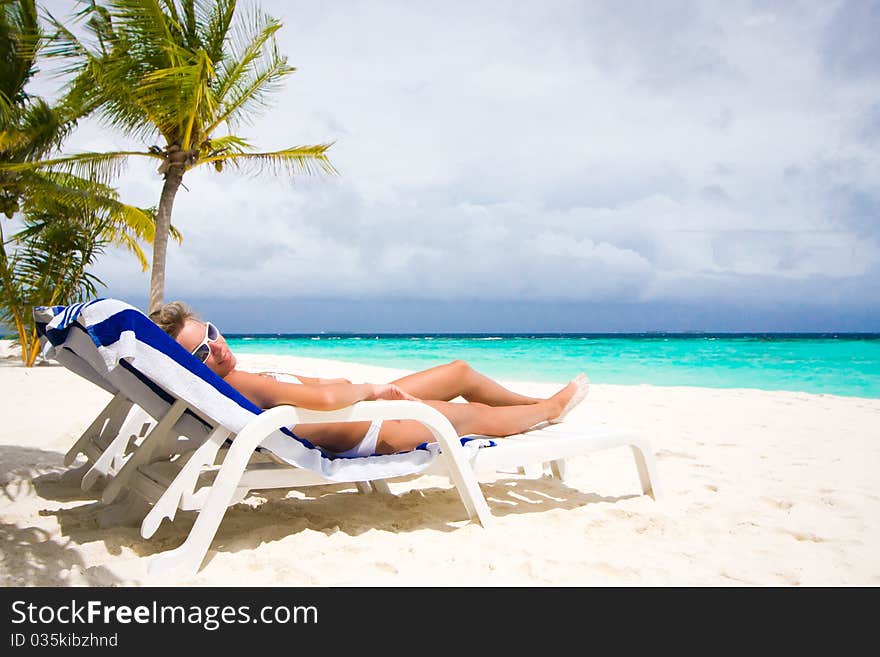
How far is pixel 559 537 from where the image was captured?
258 centimetres

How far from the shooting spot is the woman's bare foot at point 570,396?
3.48m

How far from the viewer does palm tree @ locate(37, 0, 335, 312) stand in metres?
9.38

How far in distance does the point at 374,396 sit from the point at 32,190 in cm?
1191

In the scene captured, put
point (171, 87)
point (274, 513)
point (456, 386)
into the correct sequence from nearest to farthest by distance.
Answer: point (274, 513) < point (456, 386) < point (171, 87)

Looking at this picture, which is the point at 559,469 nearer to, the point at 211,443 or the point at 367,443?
the point at 367,443

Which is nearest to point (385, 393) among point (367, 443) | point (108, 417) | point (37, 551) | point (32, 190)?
point (367, 443)

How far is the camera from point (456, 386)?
3.34 metres

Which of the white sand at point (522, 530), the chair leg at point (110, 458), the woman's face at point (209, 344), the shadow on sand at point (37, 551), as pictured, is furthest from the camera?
the chair leg at point (110, 458)

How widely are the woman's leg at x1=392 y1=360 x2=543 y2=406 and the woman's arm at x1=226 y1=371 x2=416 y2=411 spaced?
0.60 meters

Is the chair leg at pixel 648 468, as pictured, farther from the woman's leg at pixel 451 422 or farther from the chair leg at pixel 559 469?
the chair leg at pixel 559 469

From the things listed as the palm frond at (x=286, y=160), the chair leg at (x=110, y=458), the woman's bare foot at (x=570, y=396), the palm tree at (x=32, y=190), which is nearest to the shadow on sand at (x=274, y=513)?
the chair leg at (x=110, y=458)
